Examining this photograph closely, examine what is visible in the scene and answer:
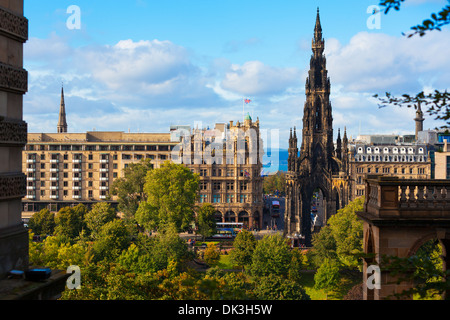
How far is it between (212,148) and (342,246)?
211 feet

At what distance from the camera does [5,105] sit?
19719 mm

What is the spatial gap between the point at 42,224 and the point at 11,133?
92.2 m

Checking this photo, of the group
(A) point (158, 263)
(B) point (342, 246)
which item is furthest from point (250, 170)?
(A) point (158, 263)

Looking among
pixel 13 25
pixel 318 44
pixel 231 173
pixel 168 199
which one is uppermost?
pixel 318 44

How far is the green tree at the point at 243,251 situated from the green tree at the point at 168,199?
2034 centimetres

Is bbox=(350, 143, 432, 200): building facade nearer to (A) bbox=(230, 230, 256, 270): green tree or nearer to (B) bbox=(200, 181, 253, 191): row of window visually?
(B) bbox=(200, 181, 253, 191): row of window

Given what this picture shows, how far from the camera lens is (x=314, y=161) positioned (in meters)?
107

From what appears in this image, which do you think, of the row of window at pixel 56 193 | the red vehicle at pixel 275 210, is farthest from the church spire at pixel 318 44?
the row of window at pixel 56 193

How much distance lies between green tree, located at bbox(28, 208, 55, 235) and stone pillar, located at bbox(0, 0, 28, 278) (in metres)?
90.2

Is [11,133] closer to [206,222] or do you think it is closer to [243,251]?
[243,251]

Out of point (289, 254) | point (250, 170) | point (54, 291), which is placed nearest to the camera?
point (54, 291)

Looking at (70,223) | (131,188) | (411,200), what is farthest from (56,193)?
(411,200)
